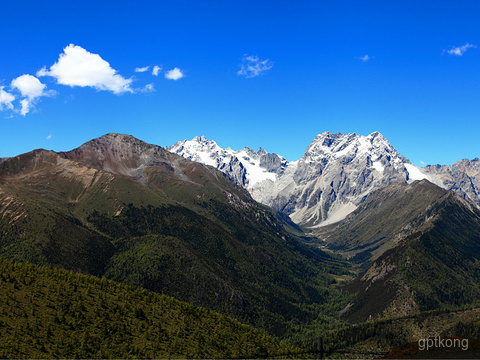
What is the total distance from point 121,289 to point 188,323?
38.3 m

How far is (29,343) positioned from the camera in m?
106

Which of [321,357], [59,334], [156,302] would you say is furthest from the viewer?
[156,302]

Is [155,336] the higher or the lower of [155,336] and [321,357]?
the lower

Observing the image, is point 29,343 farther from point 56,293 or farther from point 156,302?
point 156,302

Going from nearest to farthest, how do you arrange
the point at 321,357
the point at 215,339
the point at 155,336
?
the point at 321,357 < the point at 155,336 < the point at 215,339

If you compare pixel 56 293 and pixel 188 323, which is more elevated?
pixel 56 293

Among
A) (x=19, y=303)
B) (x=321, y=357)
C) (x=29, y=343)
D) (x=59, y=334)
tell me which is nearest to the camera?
(x=321, y=357)

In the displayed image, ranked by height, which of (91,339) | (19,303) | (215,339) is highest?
(19,303)

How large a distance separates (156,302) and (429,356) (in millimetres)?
121239

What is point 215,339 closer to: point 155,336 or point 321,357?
point 155,336

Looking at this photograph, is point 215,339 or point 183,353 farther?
point 215,339

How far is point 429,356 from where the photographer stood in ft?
320

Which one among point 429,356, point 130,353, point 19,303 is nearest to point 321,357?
point 429,356

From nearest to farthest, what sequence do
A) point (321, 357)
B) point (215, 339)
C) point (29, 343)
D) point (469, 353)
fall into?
point (321, 357) → point (469, 353) → point (29, 343) → point (215, 339)
